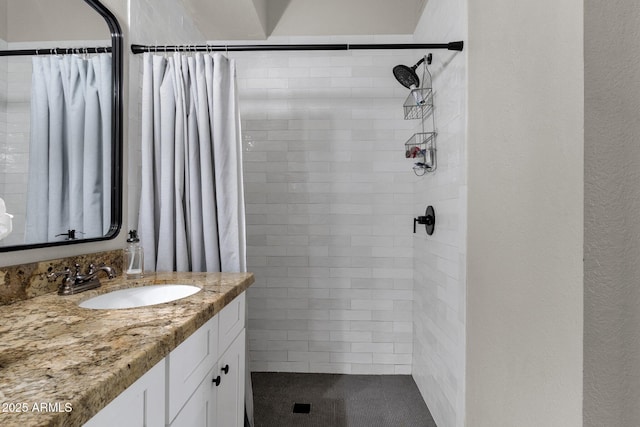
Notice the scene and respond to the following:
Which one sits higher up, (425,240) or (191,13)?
(191,13)

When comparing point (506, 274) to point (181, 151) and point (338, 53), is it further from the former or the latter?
point (338, 53)

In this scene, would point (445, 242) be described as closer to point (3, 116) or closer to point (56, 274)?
point (56, 274)

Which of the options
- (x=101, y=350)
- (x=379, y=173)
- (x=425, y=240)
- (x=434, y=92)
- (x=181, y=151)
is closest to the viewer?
(x=101, y=350)

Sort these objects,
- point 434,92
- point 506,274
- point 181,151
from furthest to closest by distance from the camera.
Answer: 1. point 434,92
2. point 181,151
3. point 506,274

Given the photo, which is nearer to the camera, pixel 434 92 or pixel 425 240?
pixel 434 92

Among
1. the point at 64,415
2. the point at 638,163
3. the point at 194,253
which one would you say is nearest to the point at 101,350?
the point at 64,415

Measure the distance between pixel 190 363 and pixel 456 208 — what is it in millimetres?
1361

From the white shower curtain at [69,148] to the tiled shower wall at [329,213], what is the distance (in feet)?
4.03

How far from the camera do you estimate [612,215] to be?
2.50 feet

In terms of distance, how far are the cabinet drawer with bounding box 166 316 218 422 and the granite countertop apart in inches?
1.9

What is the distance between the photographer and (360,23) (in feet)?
8.77

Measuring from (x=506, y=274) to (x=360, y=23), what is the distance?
2240 millimetres

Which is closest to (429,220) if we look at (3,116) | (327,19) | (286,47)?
(286,47)

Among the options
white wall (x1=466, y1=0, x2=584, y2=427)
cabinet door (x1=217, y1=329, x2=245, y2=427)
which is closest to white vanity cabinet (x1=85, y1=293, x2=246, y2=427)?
cabinet door (x1=217, y1=329, x2=245, y2=427)
